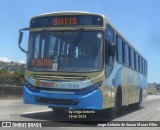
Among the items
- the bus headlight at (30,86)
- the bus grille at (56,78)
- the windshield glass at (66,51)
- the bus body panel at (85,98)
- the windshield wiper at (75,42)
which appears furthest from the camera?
the bus headlight at (30,86)

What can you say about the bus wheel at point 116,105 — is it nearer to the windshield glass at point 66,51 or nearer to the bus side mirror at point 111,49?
the bus side mirror at point 111,49

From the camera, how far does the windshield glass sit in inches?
532

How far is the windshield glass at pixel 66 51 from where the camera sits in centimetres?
1352

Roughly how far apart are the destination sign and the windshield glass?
311 mm

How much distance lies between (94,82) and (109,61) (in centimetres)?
139

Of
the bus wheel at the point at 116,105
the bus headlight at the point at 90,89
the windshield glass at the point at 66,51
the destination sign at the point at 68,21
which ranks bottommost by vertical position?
the bus wheel at the point at 116,105

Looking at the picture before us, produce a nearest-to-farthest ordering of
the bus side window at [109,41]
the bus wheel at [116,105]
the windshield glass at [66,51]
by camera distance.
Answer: the windshield glass at [66,51], the bus side window at [109,41], the bus wheel at [116,105]

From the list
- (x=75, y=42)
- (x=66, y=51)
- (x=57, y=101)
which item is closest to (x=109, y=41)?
(x=75, y=42)

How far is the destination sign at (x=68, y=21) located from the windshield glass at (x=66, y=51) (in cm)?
31

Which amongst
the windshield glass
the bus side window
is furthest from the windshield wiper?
the bus side window

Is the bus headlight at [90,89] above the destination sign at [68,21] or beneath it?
beneath

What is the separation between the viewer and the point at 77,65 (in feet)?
44.2

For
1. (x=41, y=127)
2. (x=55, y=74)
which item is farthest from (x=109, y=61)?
(x=41, y=127)

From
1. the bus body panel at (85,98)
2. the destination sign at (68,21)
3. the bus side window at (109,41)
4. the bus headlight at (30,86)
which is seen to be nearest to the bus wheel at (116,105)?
the bus side window at (109,41)
